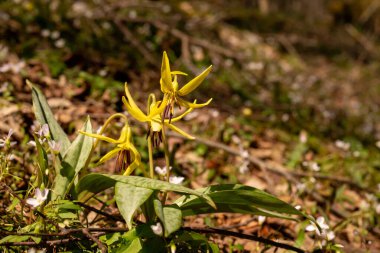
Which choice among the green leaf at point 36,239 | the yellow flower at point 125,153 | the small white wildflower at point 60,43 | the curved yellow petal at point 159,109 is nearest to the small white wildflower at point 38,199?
the green leaf at point 36,239

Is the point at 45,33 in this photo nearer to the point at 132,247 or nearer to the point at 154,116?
the point at 154,116

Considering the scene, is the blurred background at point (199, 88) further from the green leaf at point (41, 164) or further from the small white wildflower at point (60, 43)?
the green leaf at point (41, 164)

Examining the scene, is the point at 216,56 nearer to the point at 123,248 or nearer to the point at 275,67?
the point at 275,67

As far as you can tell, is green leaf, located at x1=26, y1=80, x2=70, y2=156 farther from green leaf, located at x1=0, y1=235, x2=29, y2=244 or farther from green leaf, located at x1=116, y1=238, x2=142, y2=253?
green leaf, located at x1=116, y1=238, x2=142, y2=253

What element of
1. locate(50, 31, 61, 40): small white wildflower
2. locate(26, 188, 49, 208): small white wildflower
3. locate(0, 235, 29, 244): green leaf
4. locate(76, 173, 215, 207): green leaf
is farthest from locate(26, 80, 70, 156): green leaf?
locate(50, 31, 61, 40): small white wildflower

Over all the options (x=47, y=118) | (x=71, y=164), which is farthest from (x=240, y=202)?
(x=47, y=118)

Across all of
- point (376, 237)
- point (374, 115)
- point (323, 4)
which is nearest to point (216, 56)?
point (374, 115)

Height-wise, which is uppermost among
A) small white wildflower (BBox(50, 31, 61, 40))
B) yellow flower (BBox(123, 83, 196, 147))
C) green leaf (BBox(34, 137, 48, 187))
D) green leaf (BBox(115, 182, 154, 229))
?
yellow flower (BBox(123, 83, 196, 147))
